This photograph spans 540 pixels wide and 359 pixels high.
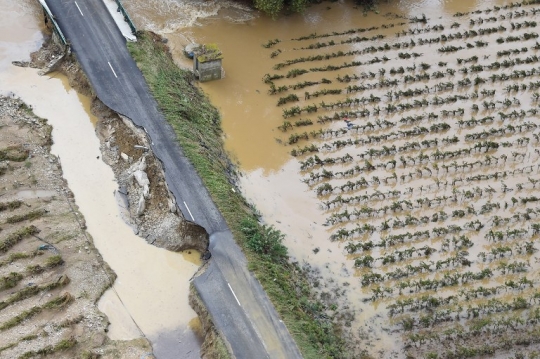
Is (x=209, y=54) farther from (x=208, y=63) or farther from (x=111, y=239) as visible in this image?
(x=111, y=239)

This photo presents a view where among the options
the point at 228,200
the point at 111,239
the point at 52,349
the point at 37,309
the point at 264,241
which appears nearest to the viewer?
the point at 52,349

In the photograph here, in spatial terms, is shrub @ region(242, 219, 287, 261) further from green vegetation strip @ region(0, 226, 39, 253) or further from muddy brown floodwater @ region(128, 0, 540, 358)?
green vegetation strip @ region(0, 226, 39, 253)

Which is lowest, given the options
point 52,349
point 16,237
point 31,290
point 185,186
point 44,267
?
point 52,349

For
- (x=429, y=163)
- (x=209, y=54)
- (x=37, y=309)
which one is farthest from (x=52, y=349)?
(x=429, y=163)

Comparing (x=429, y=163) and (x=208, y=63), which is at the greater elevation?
(x=208, y=63)

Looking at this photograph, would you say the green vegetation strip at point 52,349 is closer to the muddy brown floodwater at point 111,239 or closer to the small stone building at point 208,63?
the muddy brown floodwater at point 111,239

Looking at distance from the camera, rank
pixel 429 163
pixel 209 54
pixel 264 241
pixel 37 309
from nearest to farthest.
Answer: pixel 37 309 < pixel 264 241 < pixel 429 163 < pixel 209 54

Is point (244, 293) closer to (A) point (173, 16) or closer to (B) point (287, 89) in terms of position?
(B) point (287, 89)

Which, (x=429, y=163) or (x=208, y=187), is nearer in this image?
(x=208, y=187)
